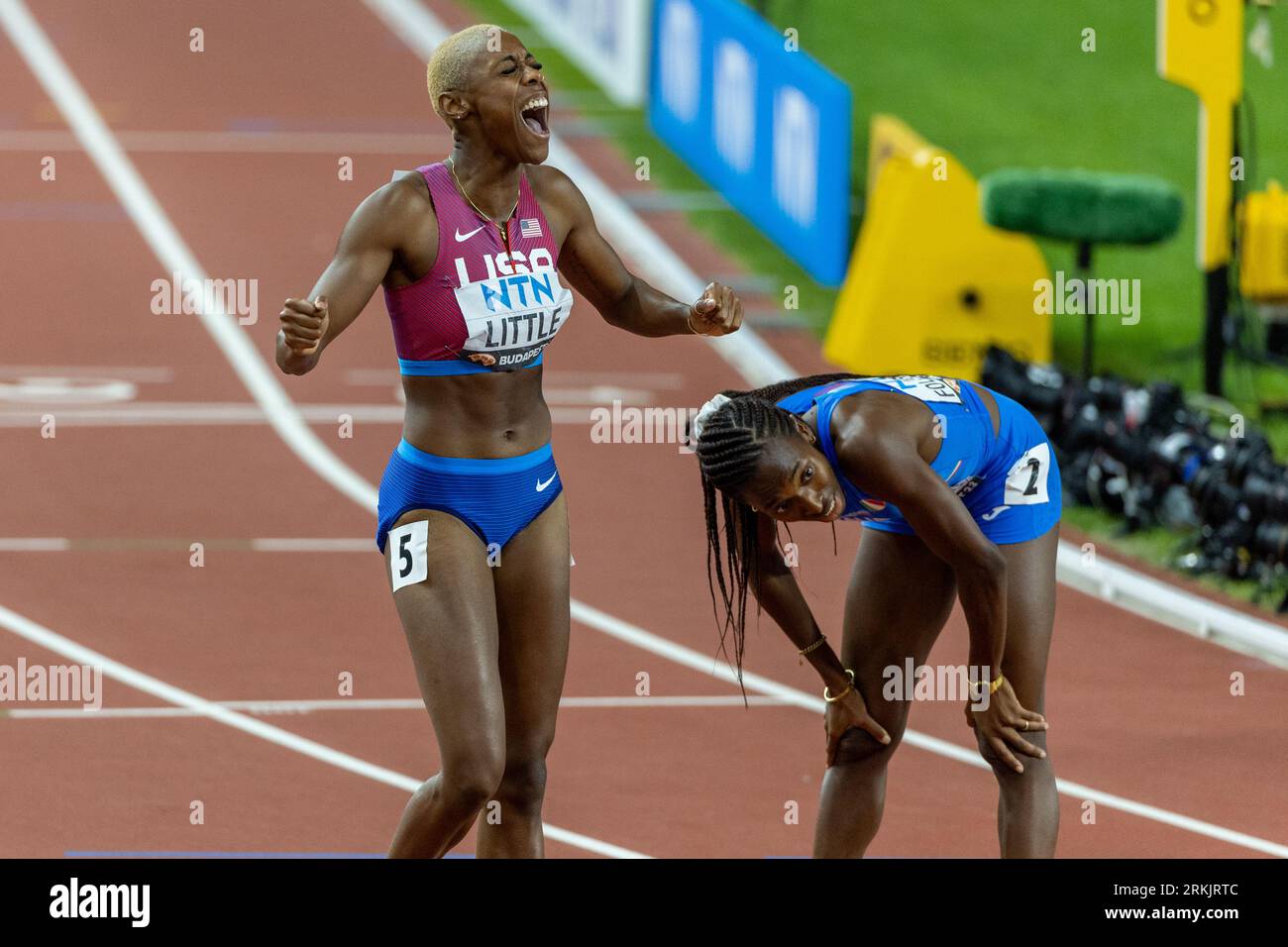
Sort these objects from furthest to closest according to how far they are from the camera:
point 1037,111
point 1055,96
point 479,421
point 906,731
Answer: point 1055,96 < point 1037,111 < point 906,731 < point 479,421

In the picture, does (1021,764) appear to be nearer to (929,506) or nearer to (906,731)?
(929,506)

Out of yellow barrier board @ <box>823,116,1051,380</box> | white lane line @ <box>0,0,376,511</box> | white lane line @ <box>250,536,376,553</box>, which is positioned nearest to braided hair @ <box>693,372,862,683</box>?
white lane line @ <box>250,536,376,553</box>

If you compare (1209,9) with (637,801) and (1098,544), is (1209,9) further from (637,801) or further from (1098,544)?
(637,801)

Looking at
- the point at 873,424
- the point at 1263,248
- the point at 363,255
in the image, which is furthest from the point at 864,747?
the point at 1263,248

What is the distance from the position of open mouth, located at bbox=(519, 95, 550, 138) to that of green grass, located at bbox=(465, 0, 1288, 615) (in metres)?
9.53

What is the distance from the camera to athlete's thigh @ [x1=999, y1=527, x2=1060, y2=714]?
623 cm

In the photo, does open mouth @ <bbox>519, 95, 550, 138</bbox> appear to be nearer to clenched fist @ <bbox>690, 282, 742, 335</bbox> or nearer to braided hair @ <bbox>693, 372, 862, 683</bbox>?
clenched fist @ <bbox>690, 282, 742, 335</bbox>

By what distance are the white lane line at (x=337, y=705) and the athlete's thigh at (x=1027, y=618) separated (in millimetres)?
3366

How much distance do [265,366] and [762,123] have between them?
4448mm

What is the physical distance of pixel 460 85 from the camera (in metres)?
6.02

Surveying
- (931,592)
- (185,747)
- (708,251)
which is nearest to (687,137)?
(708,251)

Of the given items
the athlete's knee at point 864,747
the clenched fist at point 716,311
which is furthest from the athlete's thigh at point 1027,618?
the clenched fist at point 716,311

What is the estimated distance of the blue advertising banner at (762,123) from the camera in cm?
1588

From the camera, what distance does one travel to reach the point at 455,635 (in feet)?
19.5
